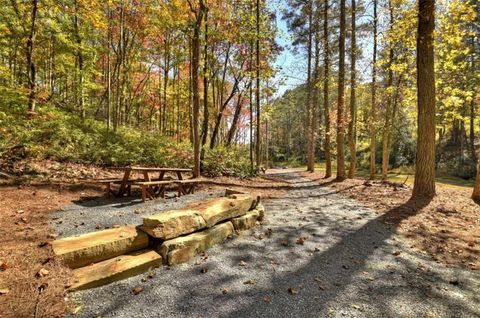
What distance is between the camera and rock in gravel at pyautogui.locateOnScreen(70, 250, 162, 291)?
2.88 metres

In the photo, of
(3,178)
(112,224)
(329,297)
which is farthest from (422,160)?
(3,178)

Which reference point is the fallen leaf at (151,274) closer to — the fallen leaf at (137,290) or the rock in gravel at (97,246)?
the fallen leaf at (137,290)

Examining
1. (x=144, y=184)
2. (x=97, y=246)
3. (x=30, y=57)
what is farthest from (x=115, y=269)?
(x=30, y=57)

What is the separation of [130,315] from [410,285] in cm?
337

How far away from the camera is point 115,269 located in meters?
3.10

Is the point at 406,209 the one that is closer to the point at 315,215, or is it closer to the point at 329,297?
the point at 315,215

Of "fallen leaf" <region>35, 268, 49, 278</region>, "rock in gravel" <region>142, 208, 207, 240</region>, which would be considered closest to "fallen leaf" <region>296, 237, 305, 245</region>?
"rock in gravel" <region>142, 208, 207, 240</region>

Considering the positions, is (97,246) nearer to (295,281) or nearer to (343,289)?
(295,281)

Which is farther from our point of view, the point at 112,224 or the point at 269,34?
the point at 269,34

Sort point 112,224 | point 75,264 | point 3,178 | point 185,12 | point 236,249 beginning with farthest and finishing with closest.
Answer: point 185,12 → point 3,178 → point 112,224 → point 236,249 → point 75,264

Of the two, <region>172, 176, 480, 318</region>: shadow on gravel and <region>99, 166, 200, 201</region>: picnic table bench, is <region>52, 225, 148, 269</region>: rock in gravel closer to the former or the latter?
<region>172, 176, 480, 318</region>: shadow on gravel

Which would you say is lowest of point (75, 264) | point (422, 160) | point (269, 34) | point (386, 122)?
point (75, 264)

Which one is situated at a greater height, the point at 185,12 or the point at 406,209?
the point at 185,12

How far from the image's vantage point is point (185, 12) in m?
12.5
